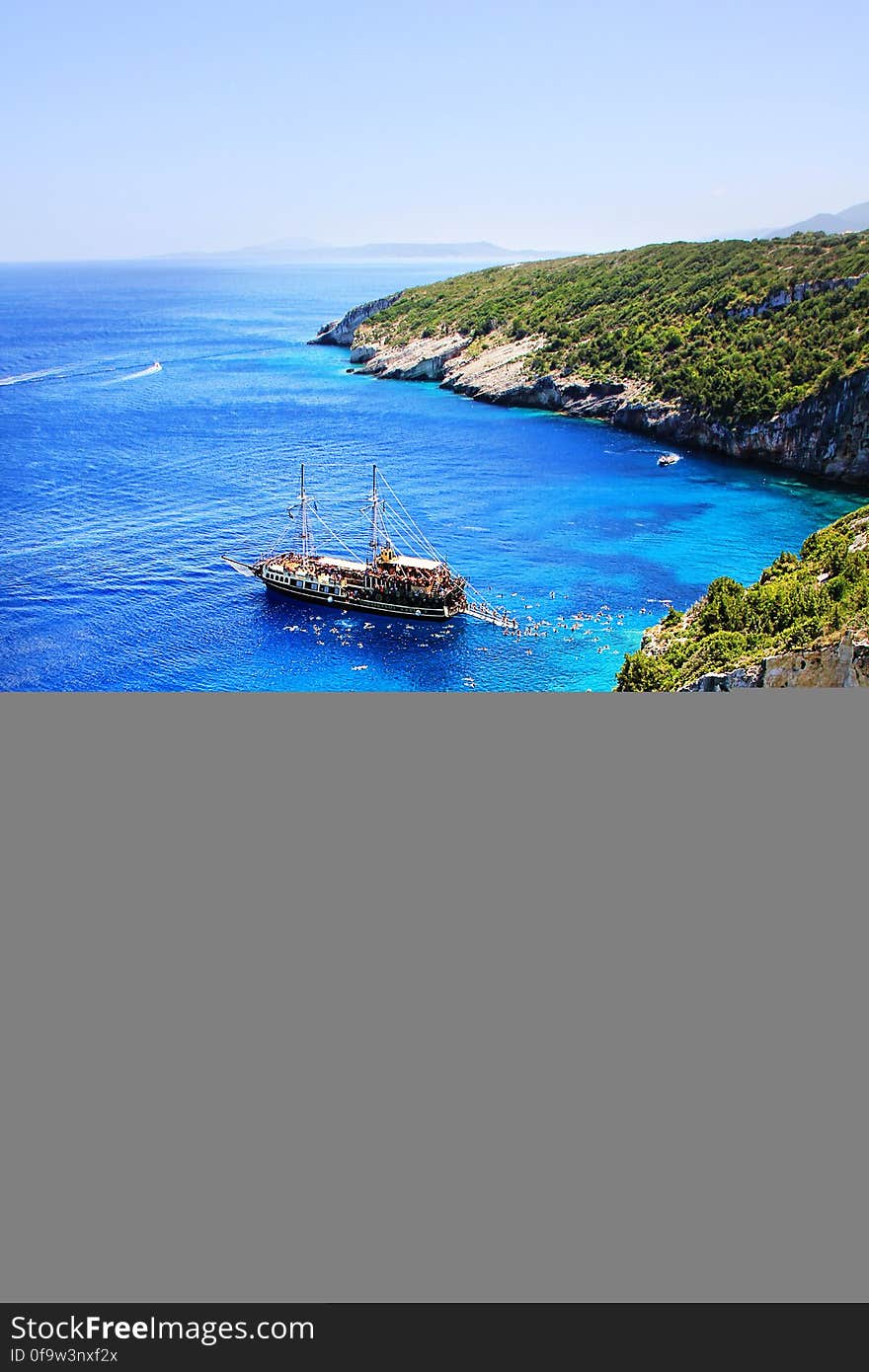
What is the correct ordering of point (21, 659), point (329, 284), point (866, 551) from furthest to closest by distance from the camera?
point (329, 284) → point (21, 659) → point (866, 551)

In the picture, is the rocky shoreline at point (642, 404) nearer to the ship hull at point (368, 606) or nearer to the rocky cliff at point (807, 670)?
the ship hull at point (368, 606)

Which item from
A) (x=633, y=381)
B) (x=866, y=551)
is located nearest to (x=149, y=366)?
(x=633, y=381)

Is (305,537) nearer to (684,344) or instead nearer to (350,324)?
(684,344)

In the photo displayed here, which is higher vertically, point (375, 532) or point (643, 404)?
point (643, 404)

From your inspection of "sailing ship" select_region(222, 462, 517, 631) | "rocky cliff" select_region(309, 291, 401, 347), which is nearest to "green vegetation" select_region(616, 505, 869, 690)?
"sailing ship" select_region(222, 462, 517, 631)

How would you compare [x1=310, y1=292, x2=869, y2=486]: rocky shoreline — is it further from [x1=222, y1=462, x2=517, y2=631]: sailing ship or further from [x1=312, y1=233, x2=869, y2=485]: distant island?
[x1=222, y1=462, x2=517, y2=631]: sailing ship

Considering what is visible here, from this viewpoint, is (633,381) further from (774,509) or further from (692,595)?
(692,595)

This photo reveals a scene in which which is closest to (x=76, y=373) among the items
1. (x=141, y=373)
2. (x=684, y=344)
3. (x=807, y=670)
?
(x=141, y=373)
